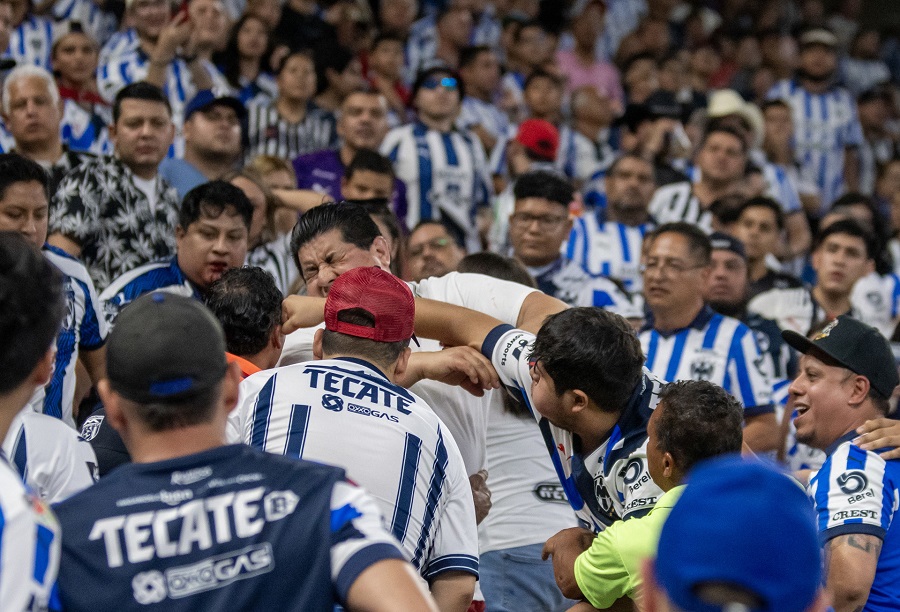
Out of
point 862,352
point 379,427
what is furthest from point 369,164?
point 379,427

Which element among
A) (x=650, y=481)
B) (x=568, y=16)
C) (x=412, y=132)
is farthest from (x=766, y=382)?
(x=568, y=16)

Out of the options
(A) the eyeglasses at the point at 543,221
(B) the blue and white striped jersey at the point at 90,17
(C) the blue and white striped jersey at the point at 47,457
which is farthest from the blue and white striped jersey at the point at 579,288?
(B) the blue and white striped jersey at the point at 90,17

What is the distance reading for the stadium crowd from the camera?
2197 millimetres

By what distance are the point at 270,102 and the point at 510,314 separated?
5.71 meters

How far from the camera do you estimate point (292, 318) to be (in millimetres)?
4051

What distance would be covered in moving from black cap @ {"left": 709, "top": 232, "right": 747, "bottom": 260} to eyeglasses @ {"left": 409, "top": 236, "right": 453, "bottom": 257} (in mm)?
1744

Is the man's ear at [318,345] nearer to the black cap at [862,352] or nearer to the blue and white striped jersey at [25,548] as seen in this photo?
the blue and white striped jersey at [25,548]

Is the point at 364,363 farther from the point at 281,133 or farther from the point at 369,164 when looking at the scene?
the point at 281,133

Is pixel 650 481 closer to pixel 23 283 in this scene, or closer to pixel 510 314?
pixel 510 314

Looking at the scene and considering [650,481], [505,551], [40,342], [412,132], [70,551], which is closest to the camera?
[70,551]

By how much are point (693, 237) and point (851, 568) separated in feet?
11.3

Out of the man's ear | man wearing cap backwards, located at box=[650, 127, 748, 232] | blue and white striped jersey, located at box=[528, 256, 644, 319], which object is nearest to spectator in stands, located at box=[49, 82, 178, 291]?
blue and white striped jersey, located at box=[528, 256, 644, 319]

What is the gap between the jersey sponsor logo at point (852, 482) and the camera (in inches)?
145

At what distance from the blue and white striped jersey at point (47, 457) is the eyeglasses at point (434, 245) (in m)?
4.10
